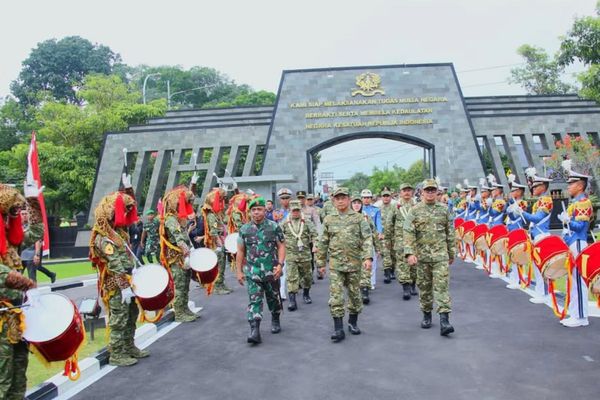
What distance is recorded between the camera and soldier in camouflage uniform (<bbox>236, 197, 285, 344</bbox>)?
675cm

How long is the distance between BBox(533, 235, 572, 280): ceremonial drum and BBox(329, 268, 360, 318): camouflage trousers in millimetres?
2596

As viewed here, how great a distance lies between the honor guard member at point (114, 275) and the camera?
5.77 m

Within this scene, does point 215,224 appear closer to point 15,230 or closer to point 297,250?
point 297,250

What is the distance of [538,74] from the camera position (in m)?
46.0

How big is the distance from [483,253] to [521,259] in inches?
147

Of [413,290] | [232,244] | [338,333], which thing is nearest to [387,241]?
[413,290]

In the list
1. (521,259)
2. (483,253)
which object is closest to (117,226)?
(521,259)

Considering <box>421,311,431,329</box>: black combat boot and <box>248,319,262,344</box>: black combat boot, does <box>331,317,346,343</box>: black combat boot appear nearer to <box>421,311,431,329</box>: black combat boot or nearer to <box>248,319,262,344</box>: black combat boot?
<box>248,319,262,344</box>: black combat boot

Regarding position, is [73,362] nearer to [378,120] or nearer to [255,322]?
[255,322]

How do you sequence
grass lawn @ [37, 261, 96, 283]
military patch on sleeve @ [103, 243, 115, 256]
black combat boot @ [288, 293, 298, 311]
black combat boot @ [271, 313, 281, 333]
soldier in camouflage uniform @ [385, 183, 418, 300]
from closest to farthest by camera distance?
military patch on sleeve @ [103, 243, 115, 256] → black combat boot @ [271, 313, 281, 333] → black combat boot @ [288, 293, 298, 311] → soldier in camouflage uniform @ [385, 183, 418, 300] → grass lawn @ [37, 261, 96, 283]

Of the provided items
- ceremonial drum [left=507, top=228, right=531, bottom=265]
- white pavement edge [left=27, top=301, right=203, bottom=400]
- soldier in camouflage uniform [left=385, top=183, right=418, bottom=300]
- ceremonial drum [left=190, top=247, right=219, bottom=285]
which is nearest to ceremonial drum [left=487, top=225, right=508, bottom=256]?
ceremonial drum [left=507, top=228, right=531, bottom=265]

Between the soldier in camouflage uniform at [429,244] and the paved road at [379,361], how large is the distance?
583 mm

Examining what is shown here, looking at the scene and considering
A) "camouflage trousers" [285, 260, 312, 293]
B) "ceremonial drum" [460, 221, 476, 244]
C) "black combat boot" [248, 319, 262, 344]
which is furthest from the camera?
"ceremonial drum" [460, 221, 476, 244]

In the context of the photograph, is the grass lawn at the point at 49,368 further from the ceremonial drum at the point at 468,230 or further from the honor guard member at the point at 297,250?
the ceremonial drum at the point at 468,230
